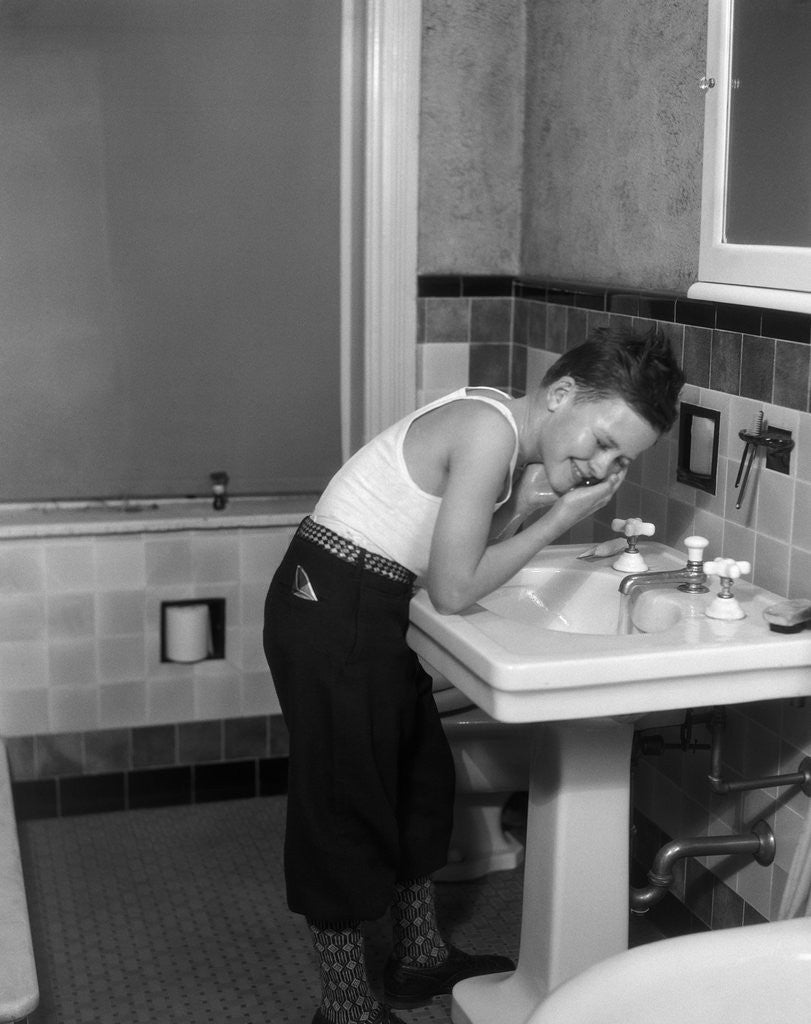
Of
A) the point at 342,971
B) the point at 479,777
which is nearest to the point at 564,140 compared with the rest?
the point at 479,777

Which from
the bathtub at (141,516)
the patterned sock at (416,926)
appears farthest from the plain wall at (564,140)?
the patterned sock at (416,926)

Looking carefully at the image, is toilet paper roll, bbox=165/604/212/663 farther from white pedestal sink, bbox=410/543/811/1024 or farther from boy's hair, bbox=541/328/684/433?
boy's hair, bbox=541/328/684/433

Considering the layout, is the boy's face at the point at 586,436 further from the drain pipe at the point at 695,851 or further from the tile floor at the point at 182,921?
the tile floor at the point at 182,921

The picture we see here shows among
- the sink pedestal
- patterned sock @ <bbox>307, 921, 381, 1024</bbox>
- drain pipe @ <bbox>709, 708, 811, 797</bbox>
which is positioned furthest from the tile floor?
drain pipe @ <bbox>709, 708, 811, 797</bbox>

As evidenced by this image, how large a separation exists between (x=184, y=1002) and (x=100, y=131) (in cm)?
189

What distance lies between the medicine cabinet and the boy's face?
0.30 m

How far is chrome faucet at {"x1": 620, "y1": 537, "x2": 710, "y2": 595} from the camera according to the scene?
6.27 feet

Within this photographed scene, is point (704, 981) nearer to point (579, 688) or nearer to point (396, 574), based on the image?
point (579, 688)

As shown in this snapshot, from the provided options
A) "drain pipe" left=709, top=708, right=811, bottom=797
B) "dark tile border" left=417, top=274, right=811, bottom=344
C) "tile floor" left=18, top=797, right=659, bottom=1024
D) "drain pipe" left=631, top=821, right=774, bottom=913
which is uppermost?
"dark tile border" left=417, top=274, right=811, bottom=344

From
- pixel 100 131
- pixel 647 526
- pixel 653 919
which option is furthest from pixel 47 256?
pixel 653 919

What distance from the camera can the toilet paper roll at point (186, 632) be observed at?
2.93 meters

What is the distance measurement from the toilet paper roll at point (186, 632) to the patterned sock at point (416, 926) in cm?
98

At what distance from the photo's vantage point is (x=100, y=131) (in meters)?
2.91

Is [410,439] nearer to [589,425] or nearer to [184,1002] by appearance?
[589,425]
